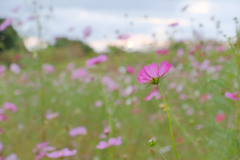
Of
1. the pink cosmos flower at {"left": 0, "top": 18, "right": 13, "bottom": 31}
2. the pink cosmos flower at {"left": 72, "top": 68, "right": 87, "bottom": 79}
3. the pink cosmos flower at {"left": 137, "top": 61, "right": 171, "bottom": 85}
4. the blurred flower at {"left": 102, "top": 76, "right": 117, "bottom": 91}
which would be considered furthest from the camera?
the pink cosmos flower at {"left": 72, "top": 68, "right": 87, "bottom": 79}

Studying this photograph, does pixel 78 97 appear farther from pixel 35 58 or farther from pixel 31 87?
pixel 35 58

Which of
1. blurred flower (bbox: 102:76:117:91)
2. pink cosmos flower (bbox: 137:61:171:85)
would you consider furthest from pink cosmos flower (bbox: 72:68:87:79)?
pink cosmos flower (bbox: 137:61:171:85)

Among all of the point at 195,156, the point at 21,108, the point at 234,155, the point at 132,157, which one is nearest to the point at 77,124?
the point at 21,108

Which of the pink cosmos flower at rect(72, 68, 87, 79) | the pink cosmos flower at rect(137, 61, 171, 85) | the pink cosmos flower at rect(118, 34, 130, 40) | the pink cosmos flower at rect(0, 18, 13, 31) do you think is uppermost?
the pink cosmos flower at rect(72, 68, 87, 79)

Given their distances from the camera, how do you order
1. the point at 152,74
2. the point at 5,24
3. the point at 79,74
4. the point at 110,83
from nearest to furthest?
1. the point at 152,74
2. the point at 5,24
3. the point at 110,83
4. the point at 79,74

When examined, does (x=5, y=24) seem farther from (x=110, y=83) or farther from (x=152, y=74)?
(x=152, y=74)

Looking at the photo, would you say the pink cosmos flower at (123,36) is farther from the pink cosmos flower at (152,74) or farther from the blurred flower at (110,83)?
the pink cosmos flower at (152,74)

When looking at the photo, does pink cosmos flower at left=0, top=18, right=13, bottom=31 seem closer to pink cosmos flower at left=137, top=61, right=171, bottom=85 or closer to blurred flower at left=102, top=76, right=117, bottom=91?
blurred flower at left=102, top=76, right=117, bottom=91

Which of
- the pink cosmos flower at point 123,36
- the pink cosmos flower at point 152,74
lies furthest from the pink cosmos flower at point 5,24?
the pink cosmos flower at point 152,74

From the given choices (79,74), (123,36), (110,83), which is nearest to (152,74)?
(123,36)

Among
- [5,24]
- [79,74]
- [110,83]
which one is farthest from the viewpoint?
[79,74]

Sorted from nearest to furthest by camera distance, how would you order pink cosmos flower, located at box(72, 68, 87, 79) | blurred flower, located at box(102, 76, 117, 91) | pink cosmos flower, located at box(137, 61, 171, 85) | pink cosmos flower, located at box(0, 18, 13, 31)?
pink cosmos flower, located at box(137, 61, 171, 85) < pink cosmos flower, located at box(0, 18, 13, 31) < blurred flower, located at box(102, 76, 117, 91) < pink cosmos flower, located at box(72, 68, 87, 79)
